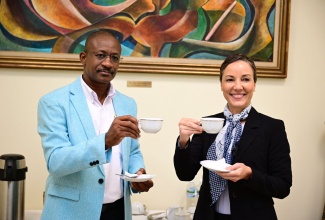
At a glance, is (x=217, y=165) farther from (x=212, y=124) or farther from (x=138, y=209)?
(x=138, y=209)

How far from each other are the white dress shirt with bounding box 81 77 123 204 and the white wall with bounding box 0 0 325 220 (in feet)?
2.86

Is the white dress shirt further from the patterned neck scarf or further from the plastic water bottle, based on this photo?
the plastic water bottle

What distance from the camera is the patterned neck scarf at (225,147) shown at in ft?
4.60

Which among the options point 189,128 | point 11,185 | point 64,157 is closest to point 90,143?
point 64,157

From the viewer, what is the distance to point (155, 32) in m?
2.40

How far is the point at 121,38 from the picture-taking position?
2.39m

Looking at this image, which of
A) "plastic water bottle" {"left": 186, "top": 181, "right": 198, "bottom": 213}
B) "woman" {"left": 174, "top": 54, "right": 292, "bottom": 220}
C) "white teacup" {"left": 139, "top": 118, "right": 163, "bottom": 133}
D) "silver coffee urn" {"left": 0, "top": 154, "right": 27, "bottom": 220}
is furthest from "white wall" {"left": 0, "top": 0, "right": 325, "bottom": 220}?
"white teacup" {"left": 139, "top": 118, "right": 163, "bottom": 133}

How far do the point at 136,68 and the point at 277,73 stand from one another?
94 centimetres

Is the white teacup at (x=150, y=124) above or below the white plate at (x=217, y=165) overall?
above

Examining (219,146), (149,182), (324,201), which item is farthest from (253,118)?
(324,201)

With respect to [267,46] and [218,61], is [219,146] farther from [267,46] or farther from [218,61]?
[267,46]

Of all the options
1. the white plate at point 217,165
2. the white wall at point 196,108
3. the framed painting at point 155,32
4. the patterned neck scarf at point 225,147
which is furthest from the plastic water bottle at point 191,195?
A: the white plate at point 217,165

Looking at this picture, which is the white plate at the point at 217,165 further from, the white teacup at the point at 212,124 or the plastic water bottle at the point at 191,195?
the plastic water bottle at the point at 191,195

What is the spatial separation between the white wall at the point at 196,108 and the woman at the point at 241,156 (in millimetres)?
947
